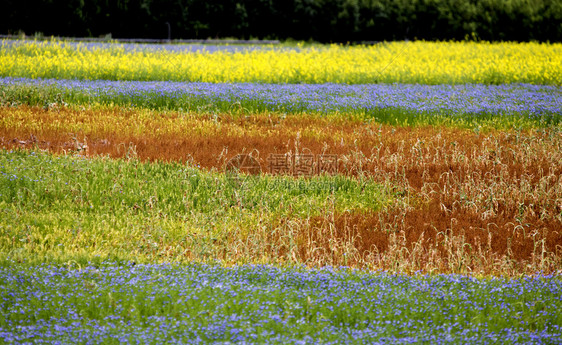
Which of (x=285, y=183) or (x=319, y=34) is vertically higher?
(x=319, y=34)

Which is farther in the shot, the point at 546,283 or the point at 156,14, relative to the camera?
the point at 156,14

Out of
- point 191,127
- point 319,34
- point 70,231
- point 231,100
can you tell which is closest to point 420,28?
point 319,34

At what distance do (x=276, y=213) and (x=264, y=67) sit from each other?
11.6m

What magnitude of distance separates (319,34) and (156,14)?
8.74m

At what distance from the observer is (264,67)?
18.5m

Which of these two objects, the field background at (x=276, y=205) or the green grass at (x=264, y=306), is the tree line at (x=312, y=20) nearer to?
the field background at (x=276, y=205)

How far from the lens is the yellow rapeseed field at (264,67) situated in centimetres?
1736

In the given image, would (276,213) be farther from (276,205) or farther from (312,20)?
(312,20)

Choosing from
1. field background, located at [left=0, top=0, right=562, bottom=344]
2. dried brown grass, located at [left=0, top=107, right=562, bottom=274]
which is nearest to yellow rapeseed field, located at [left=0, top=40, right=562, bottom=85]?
field background, located at [left=0, top=0, right=562, bottom=344]

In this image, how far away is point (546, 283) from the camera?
205 inches

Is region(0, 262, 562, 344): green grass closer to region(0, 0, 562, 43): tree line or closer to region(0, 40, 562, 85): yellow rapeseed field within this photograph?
region(0, 40, 562, 85): yellow rapeseed field

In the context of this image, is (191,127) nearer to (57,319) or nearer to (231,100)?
(231,100)

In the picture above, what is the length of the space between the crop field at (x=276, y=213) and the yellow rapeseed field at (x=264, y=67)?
94 centimetres

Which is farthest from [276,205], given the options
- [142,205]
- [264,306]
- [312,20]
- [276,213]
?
[312,20]
